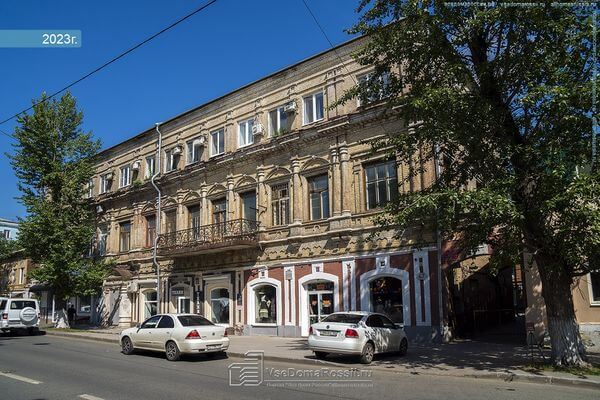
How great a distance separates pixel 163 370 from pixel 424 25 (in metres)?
10.9

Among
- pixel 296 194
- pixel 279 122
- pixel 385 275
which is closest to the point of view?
pixel 385 275

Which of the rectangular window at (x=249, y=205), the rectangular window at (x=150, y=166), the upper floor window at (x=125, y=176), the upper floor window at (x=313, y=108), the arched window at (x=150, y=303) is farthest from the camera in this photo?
the upper floor window at (x=125, y=176)

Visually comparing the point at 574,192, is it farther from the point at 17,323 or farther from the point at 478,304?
the point at 17,323

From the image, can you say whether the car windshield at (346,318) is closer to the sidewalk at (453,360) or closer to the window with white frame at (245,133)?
the sidewalk at (453,360)

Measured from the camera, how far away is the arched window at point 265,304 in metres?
23.1

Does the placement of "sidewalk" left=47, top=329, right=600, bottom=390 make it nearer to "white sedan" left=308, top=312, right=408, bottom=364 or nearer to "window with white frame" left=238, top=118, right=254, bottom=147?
"white sedan" left=308, top=312, right=408, bottom=364

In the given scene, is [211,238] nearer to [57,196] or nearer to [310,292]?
[310,292]

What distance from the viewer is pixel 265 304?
23.6 meters

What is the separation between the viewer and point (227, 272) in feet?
81.8

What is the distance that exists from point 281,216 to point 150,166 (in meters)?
12.0

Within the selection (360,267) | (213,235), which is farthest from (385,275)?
(213,235)

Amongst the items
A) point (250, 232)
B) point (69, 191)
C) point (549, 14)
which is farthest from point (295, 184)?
point (69, 191)

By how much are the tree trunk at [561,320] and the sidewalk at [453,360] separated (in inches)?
28.0

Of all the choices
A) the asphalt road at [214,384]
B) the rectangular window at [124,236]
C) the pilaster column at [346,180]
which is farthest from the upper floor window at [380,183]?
the rectangular window at [124,236]
